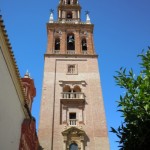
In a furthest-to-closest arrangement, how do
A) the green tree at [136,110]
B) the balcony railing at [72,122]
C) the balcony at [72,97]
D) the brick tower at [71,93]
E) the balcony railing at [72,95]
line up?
the balcony railing at [72,95], the balcony at [72,97], the balcony railing at [72,122], the brick tower at [71,93], the green tree at [136,110]

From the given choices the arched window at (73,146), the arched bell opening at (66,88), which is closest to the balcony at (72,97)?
the arched bell opening at (66,88)

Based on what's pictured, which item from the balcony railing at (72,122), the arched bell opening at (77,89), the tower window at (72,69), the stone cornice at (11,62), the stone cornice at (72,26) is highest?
the stone cornice at (72,26)

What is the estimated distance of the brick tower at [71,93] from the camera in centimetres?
1972

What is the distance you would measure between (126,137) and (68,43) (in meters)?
19.5

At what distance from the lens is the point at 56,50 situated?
26.5 metres

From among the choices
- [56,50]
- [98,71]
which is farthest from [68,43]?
[98,71]

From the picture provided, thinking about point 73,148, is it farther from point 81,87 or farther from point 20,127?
point 20,127

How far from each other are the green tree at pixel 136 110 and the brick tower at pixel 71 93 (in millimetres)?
9687

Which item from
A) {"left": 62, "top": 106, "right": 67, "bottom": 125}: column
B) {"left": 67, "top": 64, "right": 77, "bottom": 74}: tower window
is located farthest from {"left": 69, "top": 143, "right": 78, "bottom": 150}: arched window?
{"left": 67, "top": 64, "right": 77, "bottom": 74}: tower window

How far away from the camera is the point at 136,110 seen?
9992 millimetres

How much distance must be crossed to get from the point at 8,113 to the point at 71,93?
10.7 meters

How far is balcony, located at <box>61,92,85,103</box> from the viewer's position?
21609 millimetres

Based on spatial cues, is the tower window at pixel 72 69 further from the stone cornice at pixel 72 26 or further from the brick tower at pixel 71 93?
the stone cornice at pixel 72 26

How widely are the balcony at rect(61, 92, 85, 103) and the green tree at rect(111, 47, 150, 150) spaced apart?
10.8 metres
